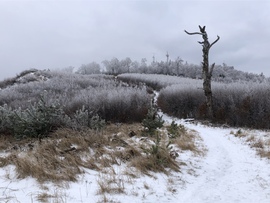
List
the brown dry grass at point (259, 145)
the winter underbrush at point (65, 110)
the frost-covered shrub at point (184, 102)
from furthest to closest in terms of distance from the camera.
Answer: the frost-covered shrub at point (184, 102), the winter underbrush at point (65, 110), the brown dry grass at point (259, 145)

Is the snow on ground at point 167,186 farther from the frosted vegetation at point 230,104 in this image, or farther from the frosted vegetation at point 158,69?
the frosted vegetation at point 158,69

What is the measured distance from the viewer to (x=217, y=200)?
387 centimetres

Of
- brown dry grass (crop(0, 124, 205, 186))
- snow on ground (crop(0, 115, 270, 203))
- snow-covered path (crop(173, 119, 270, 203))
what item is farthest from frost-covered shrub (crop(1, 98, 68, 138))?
snow-covered path (crop(173, 119, 270, 203))

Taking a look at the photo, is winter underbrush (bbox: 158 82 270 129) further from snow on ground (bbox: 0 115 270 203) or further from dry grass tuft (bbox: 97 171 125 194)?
dry grass tuft (bbox: 97 171 125 194)

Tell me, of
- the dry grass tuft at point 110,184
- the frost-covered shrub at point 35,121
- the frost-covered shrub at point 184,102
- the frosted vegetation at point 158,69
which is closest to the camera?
the dry grass tuft at point 110,184

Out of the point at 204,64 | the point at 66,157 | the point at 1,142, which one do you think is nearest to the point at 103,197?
the point at 66,157

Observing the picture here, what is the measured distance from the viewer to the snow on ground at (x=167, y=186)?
11.8ft

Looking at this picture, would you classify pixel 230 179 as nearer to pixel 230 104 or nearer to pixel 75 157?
pixel 75 157

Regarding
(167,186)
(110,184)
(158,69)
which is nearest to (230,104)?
(167,186)

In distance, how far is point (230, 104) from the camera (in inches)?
505

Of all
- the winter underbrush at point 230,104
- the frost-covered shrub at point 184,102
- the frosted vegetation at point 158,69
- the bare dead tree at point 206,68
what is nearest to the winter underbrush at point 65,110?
the frost-covered shrub at point 184,102

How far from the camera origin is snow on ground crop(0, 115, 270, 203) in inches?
141

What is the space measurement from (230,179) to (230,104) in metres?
8.73

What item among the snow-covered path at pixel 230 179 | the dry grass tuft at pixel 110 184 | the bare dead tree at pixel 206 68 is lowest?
the snow-covered path at pixel 230 179
